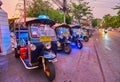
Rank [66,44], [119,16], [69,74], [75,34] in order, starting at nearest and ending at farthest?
1. [69,74]
2. [66,44]
3. [75,34]
4. [119,16]

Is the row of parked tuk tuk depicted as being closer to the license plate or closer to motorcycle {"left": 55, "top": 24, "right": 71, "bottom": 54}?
the license plate

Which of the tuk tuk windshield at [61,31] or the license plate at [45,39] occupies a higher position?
the tuk tuk windshield at [61,31]

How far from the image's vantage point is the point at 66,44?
10672 mm

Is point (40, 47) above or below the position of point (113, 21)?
below

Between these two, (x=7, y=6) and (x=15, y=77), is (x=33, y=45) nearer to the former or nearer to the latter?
(x=15, y=77)

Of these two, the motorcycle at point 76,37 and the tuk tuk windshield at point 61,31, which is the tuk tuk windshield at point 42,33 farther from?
the motorcycle at point 76,37

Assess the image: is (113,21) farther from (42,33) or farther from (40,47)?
(40,47)

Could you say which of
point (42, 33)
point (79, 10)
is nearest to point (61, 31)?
point (42, 33)

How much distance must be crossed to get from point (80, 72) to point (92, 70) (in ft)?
2.06

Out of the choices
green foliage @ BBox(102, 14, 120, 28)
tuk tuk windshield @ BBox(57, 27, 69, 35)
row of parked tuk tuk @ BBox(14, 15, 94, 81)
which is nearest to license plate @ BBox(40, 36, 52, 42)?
row of parked tuk tuk @ BBox(14, 15, 94, 81)

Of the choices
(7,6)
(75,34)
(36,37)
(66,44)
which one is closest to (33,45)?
(36,37)

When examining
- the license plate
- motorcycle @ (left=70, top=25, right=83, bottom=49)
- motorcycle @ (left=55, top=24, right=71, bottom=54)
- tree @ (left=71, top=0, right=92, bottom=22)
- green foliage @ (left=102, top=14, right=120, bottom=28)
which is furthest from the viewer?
green foliage @ (left=102, top=14, right=120, bottom=28)

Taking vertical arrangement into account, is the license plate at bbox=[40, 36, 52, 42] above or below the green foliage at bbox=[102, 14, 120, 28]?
below

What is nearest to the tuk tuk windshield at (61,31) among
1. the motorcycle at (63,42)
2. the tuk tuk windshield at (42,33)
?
the motorcycle at (63,42)
